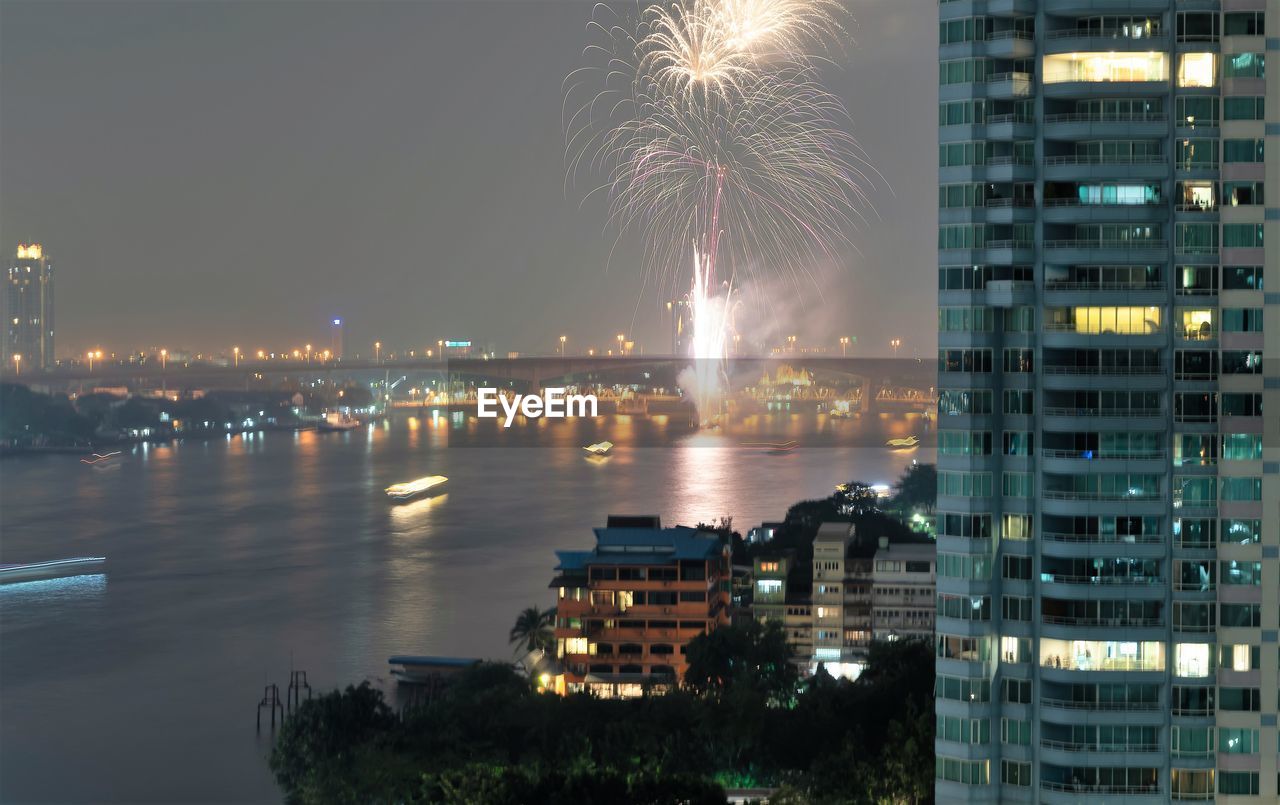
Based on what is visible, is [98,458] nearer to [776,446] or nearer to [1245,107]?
[776,446]

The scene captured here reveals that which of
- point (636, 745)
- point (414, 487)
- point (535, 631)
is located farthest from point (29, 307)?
point (636, 745)

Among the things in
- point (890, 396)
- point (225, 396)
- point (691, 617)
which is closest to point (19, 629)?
point (691, 617)

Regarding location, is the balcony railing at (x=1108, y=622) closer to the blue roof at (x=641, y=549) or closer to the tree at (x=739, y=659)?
the tree at (x=739, y=659)

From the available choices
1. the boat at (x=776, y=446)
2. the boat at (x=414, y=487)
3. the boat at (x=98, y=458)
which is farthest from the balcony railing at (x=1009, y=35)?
the boat at (x=98, y=458)

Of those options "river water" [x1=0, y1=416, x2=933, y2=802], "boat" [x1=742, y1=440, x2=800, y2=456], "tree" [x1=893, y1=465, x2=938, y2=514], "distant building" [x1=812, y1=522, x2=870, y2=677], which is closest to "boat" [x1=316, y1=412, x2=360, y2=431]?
"river water" [x1=0, y1=416, x2=933, y2=802]

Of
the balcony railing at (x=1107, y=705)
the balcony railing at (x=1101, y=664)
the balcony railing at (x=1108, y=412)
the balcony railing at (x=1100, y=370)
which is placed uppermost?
the balcony railing at (x=1100, y=370)

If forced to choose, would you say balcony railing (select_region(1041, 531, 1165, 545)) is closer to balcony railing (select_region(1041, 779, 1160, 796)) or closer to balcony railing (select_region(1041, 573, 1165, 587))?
balcony railing (select_region(1041, 573, 1165, 587))

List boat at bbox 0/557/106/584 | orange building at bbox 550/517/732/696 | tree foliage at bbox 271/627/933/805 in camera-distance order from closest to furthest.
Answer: tree foliage at bbox 271/627/933/805 < orange building at bbox 550/517/732/696 < boat at bbox 0/557/106/584

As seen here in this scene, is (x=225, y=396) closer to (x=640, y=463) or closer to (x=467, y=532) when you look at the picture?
(x=640, y=463)
